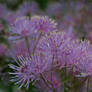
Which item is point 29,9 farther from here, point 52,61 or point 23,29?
point 52,61

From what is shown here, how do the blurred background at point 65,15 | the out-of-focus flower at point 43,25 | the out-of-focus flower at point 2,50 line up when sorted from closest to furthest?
the out-of-focus flower at point 43,25
the out-of-focus flower at point 2,50
the blurred background at point 65,15

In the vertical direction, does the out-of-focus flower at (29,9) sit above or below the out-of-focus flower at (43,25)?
above

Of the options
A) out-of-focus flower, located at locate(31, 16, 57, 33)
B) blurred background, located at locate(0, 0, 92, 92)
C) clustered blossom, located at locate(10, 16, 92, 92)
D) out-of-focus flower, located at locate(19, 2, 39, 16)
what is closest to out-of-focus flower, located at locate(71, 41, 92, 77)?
clustered blossom, located at locate(10, 16, 92, 92)

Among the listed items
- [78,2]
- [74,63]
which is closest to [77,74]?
[74,63]

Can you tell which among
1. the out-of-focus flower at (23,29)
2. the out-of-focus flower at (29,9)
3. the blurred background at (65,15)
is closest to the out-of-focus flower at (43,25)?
the out-of-focus flower at (23,29)

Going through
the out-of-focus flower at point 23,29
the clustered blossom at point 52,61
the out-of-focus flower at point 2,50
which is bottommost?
the clustered blossom at point 52,61

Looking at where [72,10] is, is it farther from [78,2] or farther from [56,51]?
[56,51]

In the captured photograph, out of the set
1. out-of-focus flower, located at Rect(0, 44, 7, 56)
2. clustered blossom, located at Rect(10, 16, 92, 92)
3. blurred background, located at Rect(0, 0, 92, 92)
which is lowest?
clustered blossom, located at Rect(10, 16, 92, 92)

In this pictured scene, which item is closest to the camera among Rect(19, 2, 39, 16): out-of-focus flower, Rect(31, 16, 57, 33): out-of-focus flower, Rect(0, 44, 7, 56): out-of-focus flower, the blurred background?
Rect(31, 16, 57, 33): out-of-focus flower

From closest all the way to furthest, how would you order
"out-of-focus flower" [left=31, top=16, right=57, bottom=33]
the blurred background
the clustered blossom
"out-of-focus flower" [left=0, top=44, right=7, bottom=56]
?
the clustered blossom
"out-of-focus flower" [left=31, top=16, right=57, bottom=33]
"out-of-focus flower" [left=0, top=44, right=7, bottom=56]
the blurred background

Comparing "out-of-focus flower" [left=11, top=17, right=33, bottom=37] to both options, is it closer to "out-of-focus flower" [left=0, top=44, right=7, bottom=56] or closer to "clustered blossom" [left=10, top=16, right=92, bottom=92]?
"clustered blossom" [left=10, top=16, right=92, bottom=92]

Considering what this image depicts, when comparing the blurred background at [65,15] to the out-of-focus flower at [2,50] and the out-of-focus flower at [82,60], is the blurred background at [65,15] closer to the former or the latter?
the out-of-focus flower at [2,50]

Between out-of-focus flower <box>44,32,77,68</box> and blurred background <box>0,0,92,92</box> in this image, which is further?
blurred background <box>0,0,92,92</box>
